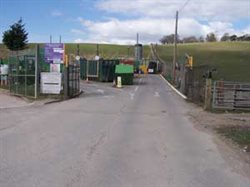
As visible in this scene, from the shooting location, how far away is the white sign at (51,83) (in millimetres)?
29516

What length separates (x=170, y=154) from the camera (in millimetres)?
11008

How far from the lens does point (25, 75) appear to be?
30.0 meters

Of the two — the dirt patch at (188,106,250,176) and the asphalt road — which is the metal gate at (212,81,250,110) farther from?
the asphalt road

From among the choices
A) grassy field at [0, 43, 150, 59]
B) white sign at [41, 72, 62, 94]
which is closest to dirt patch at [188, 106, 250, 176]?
white sign at [41, 72, 62, 94]

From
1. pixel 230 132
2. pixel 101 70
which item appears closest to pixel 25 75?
pixel 230 132

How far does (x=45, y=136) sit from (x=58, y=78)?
1642 centimetres

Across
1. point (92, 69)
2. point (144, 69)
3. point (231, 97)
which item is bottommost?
→ point (144, 69)

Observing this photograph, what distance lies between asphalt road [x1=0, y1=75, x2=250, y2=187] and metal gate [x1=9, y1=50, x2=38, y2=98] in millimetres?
10756

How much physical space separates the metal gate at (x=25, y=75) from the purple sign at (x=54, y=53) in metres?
1.04

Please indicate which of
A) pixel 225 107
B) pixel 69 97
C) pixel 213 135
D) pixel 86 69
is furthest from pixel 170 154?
pixel 86 69

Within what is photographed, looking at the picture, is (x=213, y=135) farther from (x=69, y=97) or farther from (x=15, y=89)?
(x=15, y=89)

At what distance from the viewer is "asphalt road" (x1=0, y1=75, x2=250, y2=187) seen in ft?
27.3

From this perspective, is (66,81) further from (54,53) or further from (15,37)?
(15,37)

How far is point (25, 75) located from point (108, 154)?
20.2 metres
